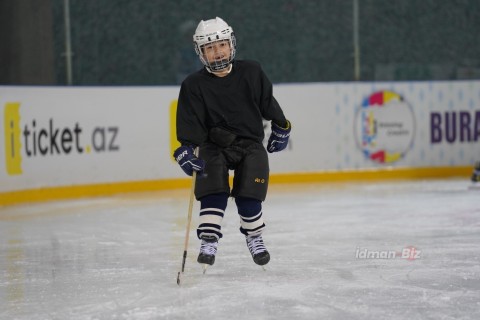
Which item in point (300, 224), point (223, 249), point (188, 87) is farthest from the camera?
point (300, 224)

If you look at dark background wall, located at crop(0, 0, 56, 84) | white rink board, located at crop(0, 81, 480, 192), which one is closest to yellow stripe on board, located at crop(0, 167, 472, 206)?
white rink board, located at crop(0, 81, 480, 192)

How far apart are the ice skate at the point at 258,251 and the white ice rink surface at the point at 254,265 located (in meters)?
0.06

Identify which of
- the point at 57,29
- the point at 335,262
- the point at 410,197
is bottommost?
the point at 410,197

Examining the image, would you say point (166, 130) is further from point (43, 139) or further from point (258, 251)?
point (258, 251)

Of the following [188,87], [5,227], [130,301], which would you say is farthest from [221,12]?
[130,301]

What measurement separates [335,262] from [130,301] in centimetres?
126

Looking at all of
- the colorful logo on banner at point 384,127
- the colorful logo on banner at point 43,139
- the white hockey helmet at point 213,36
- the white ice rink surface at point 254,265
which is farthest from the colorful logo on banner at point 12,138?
the white hockey helmet at point 213,36

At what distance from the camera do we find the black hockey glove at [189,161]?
4098 mm

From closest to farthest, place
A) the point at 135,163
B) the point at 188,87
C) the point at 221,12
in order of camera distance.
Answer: the point at 188,87 → the point at 135,163 → the point at 221,12

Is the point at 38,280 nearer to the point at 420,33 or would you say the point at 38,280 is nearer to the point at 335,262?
the point at 335,262

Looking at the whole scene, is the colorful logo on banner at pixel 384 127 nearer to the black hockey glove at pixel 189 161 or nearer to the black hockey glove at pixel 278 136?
the black hockey glove at pixel 278 136

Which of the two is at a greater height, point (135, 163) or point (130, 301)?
point (130, 301)

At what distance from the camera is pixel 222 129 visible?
13.8ft

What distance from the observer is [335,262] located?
15.2 feet
